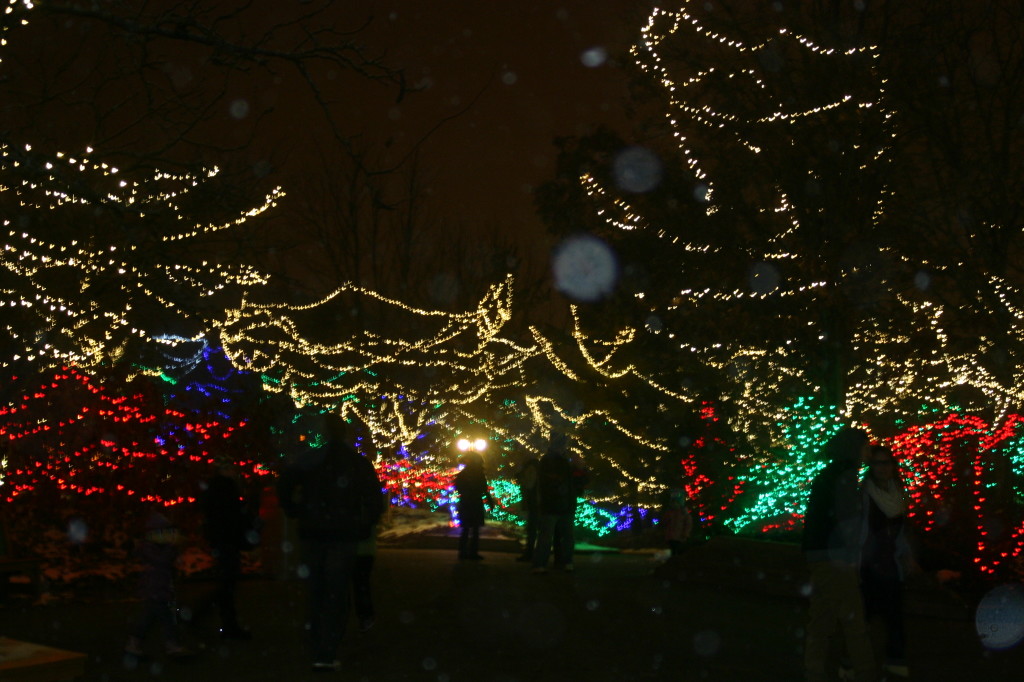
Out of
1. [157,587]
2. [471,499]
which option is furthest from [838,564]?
[471,499]

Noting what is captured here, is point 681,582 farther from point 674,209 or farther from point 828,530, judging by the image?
point 674,209

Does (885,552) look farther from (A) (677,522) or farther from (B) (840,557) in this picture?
(A) (677,522)

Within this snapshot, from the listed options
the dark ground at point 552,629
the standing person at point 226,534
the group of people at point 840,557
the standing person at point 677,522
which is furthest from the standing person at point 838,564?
the standing person at point 677,522

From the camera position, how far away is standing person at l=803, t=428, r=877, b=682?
24.8 ft

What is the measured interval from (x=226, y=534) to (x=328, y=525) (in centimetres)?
190

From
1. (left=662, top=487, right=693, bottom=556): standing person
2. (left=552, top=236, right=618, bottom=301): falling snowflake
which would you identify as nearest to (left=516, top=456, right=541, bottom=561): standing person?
(left=662, top=487, right=693, bottom=556): standing person

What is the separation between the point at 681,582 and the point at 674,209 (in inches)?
440

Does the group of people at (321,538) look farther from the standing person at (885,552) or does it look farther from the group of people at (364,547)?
the standing person at (885,552)

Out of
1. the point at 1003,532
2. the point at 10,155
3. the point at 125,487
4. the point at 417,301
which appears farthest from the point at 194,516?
the point at 417,301

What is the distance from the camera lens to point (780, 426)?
861 inches

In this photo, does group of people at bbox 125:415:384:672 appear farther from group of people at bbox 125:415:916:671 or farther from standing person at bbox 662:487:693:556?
standing person at bbox 662:487:693:556

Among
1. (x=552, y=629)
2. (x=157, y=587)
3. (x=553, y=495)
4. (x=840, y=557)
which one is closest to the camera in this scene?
(x=840, y=557)

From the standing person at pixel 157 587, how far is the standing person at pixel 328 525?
45.4 inches

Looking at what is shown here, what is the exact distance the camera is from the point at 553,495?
1583 centimetres
